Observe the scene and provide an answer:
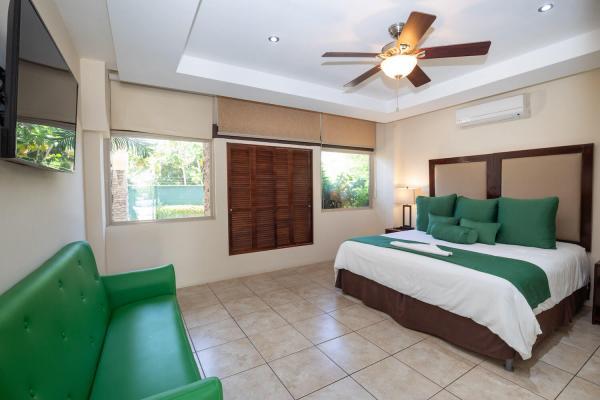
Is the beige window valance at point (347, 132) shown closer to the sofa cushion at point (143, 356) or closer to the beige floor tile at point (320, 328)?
the beige floor tile at point (320, 328)

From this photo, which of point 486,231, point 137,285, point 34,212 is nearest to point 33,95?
point 34,212

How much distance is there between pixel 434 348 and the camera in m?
2.26

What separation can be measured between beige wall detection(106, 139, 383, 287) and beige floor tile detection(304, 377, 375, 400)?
245cm

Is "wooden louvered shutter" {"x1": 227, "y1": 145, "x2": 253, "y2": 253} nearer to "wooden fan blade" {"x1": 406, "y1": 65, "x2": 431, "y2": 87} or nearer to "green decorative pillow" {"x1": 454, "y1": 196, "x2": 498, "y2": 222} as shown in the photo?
"wooden fan blade" {"x1": 406, "y1": 65, "x2": 431, "y2": 87}

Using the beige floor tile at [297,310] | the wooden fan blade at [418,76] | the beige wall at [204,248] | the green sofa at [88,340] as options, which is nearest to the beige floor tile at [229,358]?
the green sofa at [88,340]

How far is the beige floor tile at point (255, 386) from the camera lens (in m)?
1.77

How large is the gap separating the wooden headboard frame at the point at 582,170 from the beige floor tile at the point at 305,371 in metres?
3.16

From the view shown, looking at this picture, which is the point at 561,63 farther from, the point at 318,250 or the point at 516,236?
the point at 318,250

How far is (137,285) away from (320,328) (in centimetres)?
164

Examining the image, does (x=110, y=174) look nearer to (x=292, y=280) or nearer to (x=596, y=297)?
(x=292, y=280)

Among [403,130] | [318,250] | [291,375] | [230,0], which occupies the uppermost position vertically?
[230,0]

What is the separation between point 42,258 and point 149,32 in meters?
1.82

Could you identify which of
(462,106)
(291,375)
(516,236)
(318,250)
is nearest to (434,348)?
(291,375)

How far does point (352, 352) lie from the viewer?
2215mm
